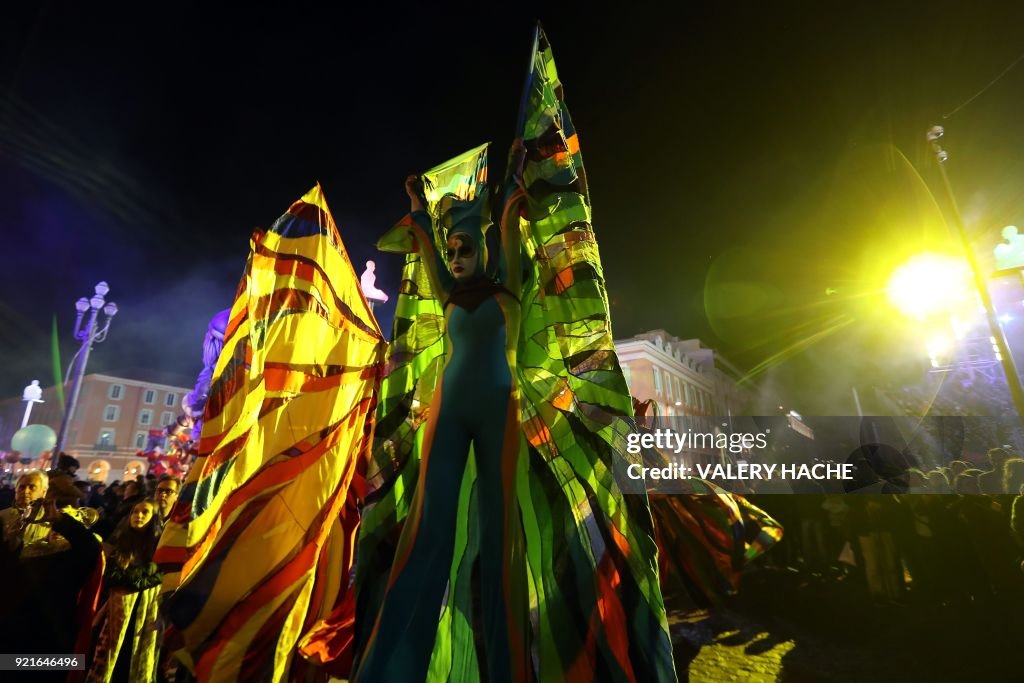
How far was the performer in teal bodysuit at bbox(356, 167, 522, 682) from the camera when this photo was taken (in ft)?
6.19

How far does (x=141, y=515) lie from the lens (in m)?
3.28

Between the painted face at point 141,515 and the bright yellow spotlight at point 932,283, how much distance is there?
1891 centimetres

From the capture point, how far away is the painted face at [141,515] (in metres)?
3.25

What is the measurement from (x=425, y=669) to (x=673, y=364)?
1153 inches

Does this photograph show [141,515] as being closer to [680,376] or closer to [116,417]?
[680,376]

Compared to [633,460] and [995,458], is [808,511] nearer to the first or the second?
[995,458]

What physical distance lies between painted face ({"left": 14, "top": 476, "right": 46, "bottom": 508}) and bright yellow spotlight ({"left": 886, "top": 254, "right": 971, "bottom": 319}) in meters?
19.4

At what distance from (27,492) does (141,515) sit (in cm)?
64

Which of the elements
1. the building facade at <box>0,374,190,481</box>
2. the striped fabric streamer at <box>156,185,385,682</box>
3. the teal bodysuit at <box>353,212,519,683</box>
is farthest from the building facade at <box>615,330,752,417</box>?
the building facade at <box>0,374,190,481</box>

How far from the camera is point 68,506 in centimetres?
348

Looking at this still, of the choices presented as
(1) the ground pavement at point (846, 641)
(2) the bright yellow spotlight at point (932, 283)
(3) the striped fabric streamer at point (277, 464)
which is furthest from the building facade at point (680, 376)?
(3) the striped fabric streamer at point (277, 464)

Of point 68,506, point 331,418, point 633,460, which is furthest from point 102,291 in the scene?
point 633,460

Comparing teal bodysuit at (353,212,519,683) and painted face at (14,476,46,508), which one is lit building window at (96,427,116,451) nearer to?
painted face at (14,476,46,508)

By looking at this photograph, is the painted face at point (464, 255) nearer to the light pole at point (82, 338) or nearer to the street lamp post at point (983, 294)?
the street lamp post at point (983, 294)
